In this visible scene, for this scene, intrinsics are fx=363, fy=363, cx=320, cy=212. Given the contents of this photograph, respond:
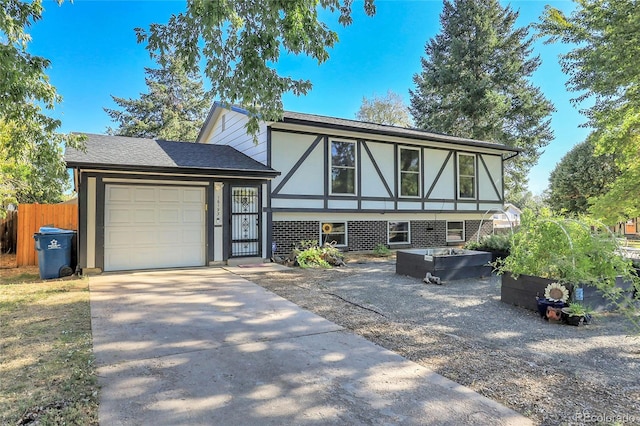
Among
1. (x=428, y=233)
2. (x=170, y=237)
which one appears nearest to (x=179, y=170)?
(x=170, y=237)

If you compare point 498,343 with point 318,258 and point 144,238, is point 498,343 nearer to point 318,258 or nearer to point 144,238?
point 318,258

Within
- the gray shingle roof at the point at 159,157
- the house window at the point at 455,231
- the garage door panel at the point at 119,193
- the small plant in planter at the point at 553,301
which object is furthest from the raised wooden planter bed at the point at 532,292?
the house window at the point at 455,231

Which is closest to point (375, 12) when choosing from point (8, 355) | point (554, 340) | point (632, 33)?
point (554, 340)

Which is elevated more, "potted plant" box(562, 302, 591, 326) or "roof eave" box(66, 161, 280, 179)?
"roof eave" box(66, 161, 280, 179)

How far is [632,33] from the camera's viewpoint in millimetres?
8531

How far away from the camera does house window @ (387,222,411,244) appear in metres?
13.1

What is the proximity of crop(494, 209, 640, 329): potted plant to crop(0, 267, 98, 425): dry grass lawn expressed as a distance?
17.9 feet

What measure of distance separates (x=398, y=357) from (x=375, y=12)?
428 cm

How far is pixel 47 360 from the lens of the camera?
3270 mm

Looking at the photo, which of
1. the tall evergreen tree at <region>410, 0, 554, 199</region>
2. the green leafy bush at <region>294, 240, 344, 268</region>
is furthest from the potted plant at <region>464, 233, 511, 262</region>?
the tall evergreen tree at <region>410, 0, 554, 199</region>

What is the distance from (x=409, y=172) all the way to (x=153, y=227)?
28.6ft

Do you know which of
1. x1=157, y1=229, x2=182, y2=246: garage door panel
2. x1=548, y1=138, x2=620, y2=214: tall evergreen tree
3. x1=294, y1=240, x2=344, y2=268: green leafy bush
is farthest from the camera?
x1=548, y1=138, x2=620, y2=214: tall evergreen tree

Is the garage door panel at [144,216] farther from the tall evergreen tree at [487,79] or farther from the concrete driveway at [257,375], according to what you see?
the tall evergreen tree at [487,79]

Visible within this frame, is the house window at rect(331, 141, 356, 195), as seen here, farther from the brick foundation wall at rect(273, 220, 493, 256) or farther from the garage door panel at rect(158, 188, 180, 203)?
the garage door panel at rect(158, 188, 180, 203)
